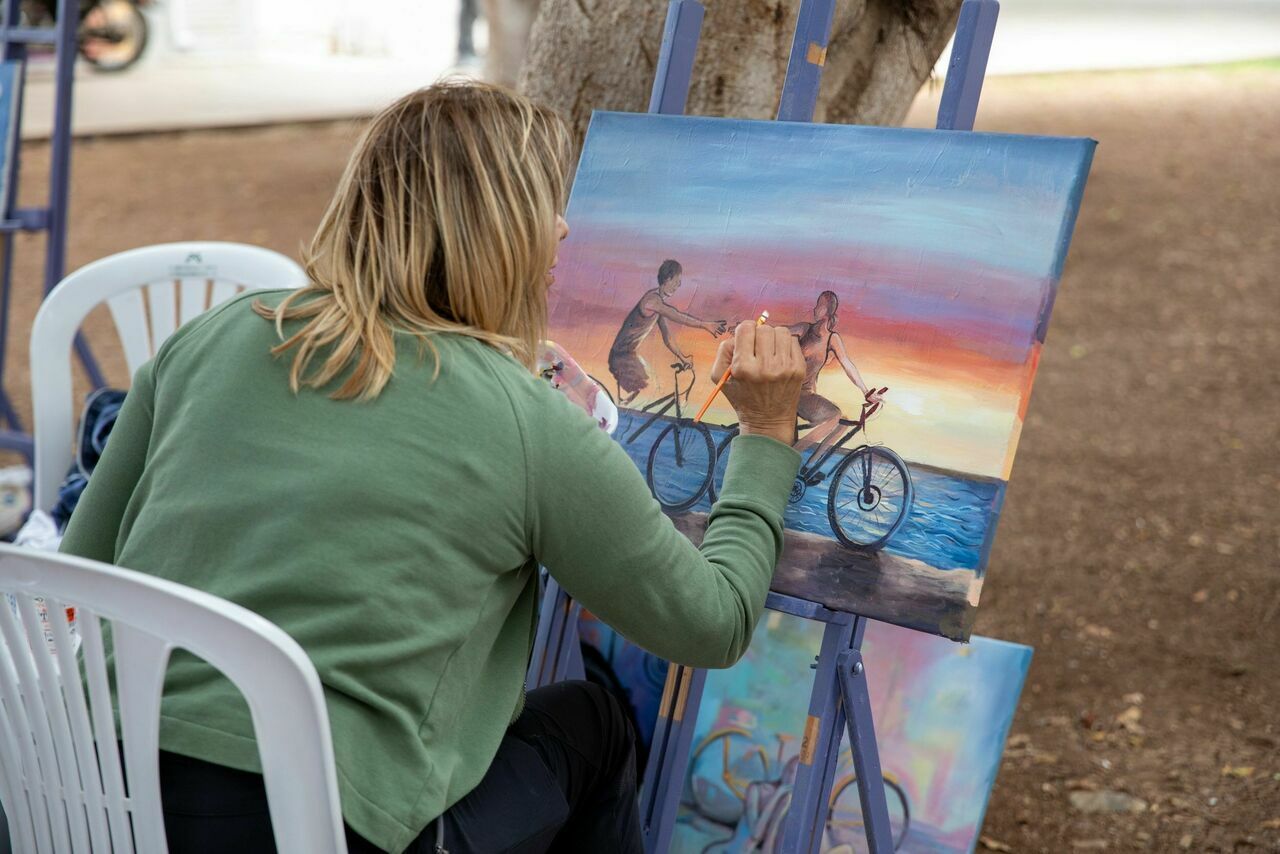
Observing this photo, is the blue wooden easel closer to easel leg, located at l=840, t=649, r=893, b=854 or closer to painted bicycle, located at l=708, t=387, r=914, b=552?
easel leg, located at l=840, t=649, r=893, b=854

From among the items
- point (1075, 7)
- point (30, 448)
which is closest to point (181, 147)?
point (30, 448)

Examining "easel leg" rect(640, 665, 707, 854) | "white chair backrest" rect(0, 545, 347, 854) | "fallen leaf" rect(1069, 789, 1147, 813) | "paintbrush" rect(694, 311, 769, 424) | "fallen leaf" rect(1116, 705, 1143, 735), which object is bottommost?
"fallen leaf" rect(1069, 789, 1147, 813)

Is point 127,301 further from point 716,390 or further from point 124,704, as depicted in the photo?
Result: point 124,704

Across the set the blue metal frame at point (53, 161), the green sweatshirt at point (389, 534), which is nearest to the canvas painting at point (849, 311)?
the green sweatshirt at point (389, 534)

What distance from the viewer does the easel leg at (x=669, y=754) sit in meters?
1.79

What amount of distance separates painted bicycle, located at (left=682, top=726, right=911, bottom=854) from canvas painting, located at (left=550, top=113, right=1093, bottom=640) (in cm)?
60

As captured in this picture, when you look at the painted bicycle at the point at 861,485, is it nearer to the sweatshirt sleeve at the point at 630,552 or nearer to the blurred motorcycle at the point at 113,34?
the sweatshirt sleeve at the point at 630,552

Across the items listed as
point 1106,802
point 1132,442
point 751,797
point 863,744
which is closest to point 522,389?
point 863,744

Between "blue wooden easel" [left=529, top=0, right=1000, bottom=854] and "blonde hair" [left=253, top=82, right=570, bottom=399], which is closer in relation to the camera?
"blonde hair" [left=253, top=82, right=570, bottom=399]

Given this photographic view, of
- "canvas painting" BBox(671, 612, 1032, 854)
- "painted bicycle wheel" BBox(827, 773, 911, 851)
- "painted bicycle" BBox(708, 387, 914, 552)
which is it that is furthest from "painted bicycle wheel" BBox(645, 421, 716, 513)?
"painted bicycle wheel" BBox(827, 773, 911, 851)

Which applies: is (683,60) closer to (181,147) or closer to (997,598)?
(997,598)

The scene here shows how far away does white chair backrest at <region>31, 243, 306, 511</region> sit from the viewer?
231cm

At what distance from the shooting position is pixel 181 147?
27.4 feet

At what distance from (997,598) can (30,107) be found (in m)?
8.39
